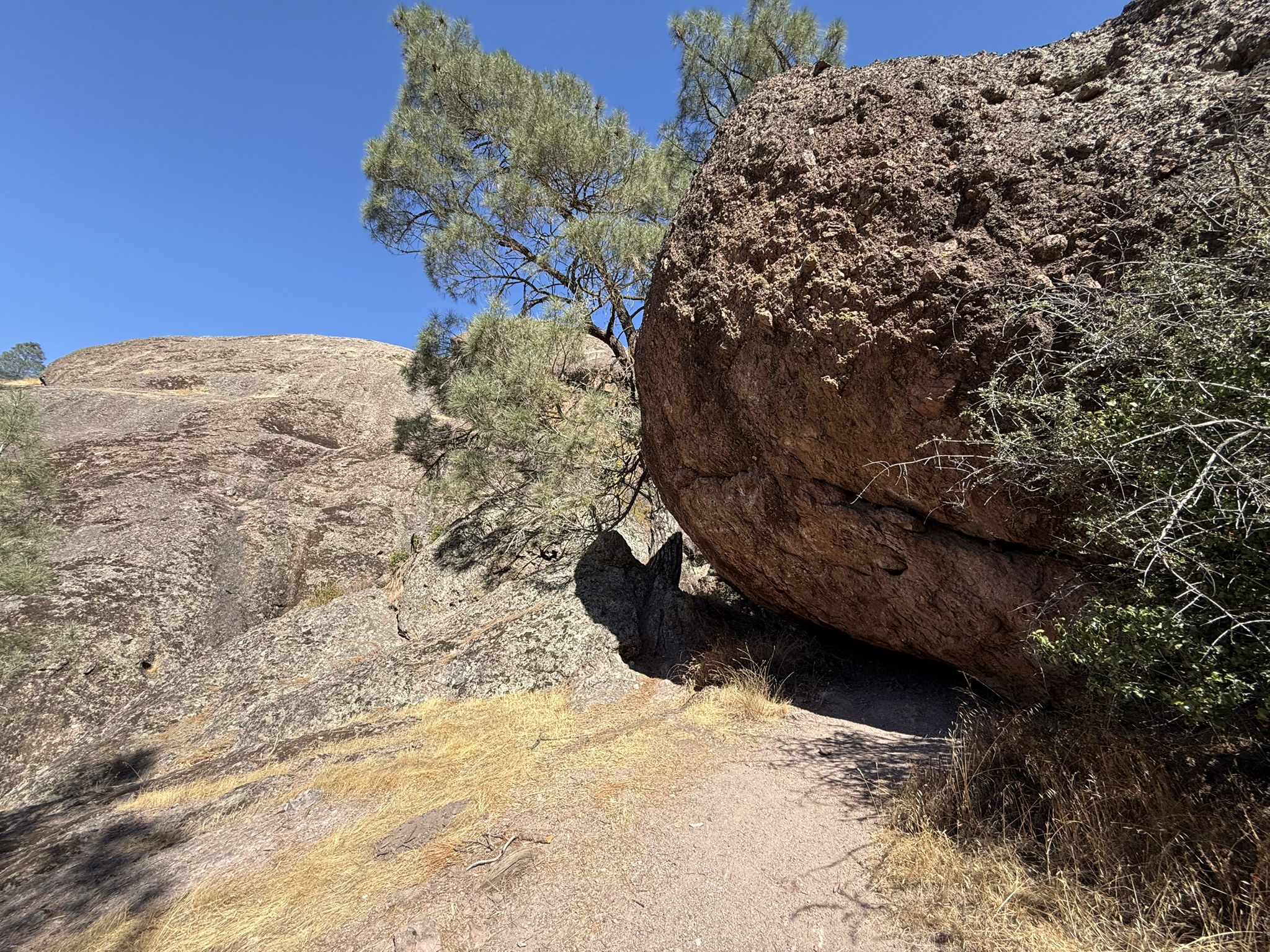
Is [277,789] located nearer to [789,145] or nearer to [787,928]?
[787,928]

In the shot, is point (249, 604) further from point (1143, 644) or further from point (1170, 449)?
point (1170, 449)

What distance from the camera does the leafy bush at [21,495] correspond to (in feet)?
22.1

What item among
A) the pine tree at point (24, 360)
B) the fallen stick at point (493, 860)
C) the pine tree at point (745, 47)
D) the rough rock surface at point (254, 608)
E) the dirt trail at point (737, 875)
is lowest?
the dirt trail at point (737, 875)

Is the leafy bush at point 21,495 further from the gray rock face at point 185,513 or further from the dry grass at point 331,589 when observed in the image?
the dry grass at point 331,589

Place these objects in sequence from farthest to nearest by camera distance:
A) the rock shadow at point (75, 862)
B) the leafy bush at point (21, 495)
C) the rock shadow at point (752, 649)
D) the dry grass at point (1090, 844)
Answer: the leafy bush at point (21, 495), the rock shadow at point (752, 649), the rock shadow at point (75, 862), the dry grass at point (1090, 844)

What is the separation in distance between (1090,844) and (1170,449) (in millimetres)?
1558

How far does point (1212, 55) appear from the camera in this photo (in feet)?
10.00

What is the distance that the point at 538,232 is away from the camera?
9.45 metres

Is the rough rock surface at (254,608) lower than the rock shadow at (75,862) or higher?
higher

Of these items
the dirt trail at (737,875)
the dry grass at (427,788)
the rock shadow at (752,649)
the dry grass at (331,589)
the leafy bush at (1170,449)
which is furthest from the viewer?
the dry grass at (331,589)

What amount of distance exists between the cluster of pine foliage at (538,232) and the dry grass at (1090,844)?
5.86 meters

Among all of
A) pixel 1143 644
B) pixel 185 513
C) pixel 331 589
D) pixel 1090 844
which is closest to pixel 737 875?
pixel 1090 844

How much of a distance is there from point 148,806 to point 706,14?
12451 mm

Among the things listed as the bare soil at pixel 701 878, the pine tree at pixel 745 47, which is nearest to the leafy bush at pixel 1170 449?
the bare soil at pixel 701 878
